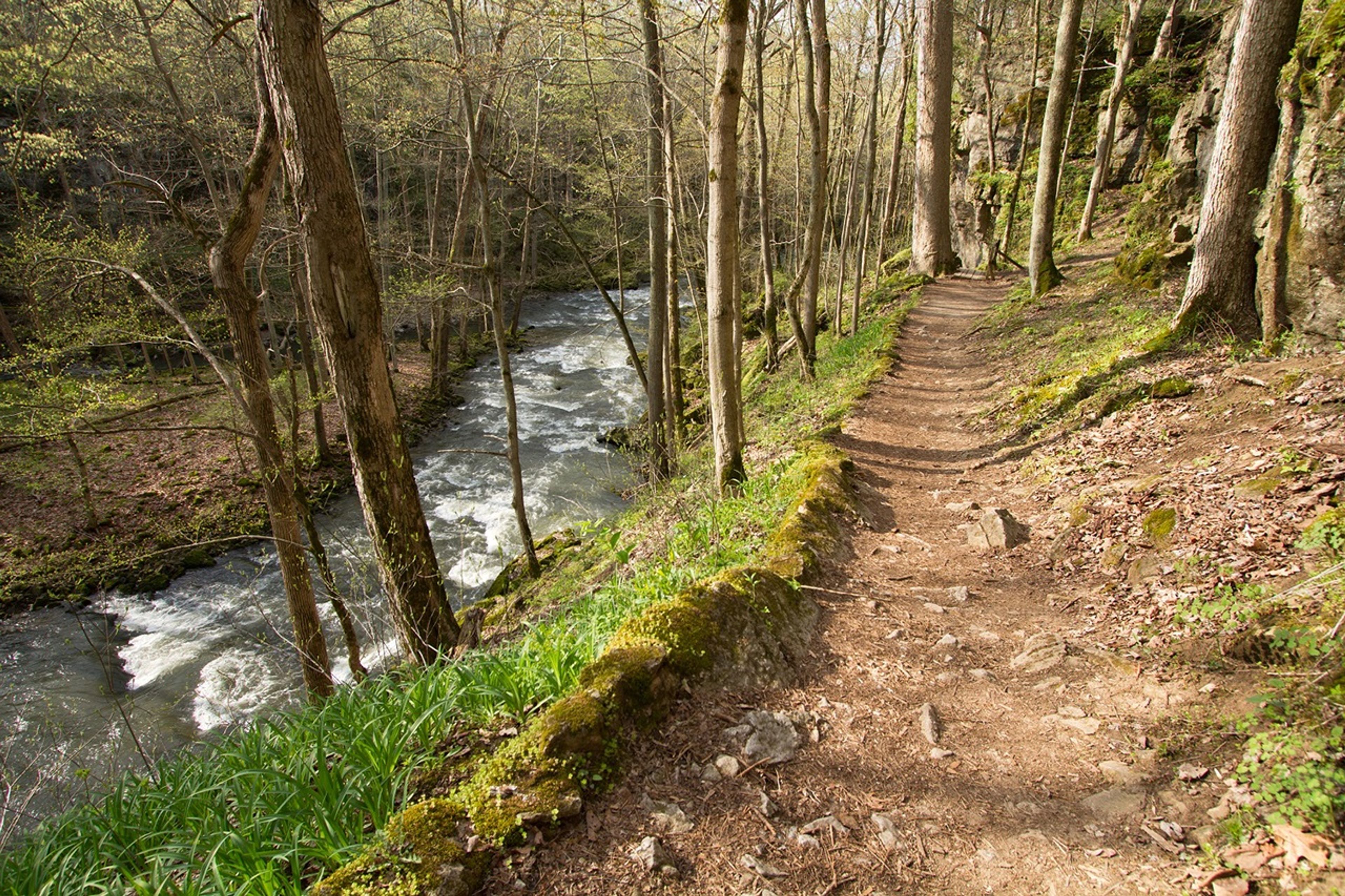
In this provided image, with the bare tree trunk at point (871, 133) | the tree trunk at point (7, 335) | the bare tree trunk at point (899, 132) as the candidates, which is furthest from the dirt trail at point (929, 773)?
the tree trunk at point (7, 335)

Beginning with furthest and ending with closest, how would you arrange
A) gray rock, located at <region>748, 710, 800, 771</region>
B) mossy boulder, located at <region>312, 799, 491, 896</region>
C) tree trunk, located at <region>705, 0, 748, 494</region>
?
tree trunk, located at <region>705, 0, 748, 494</region>, gray rock, located at <region>748, 710, 800, 771</region>, mossy boulder, located at <region>312, 799, 491, 896</region>

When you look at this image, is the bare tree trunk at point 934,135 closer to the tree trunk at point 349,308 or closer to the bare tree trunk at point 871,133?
the bare tree trunk at point 871,133

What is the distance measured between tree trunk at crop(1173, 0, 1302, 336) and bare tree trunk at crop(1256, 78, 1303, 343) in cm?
22

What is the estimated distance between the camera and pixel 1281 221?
5379mm

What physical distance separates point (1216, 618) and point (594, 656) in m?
3.09

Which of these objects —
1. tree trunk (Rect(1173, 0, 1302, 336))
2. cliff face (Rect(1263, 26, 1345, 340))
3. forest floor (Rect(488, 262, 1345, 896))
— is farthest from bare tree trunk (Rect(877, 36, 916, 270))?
forest floor (Rect(488, 262, 1345, 896))

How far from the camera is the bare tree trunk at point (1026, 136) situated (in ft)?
50.9

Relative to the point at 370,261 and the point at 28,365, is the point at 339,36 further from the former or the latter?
the point at 370,261

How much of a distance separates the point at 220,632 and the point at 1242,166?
13819 millimetres

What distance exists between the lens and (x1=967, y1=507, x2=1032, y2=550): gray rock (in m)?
4.92

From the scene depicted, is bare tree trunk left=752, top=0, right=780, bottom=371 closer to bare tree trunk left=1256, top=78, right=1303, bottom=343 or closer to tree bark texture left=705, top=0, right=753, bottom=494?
tree bark texture left=705, top=0, right=753, bottom=494

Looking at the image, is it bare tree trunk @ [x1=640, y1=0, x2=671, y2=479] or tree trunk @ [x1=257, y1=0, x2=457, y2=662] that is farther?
bare tree trunk @ [x1=640, y1=0, x2=671, y2=479]

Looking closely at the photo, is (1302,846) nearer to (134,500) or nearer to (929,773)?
(929,773)

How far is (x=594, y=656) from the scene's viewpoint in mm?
3203
